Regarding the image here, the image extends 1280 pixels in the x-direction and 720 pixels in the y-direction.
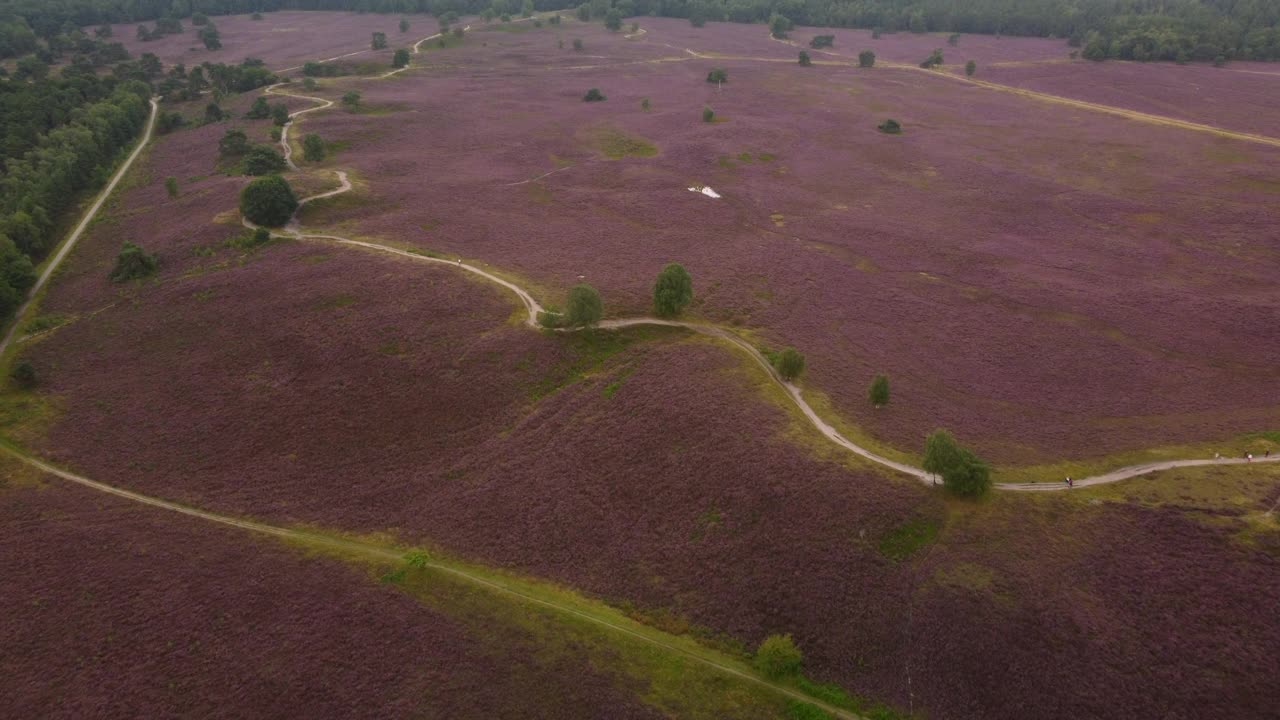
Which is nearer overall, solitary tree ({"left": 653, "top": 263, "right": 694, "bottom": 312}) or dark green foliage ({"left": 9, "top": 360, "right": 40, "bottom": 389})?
dark green foliage ({"left": 9, "top": 360, "right": 40, "bottom": 389})

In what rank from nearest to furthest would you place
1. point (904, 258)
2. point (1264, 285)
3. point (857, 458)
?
1. point (857, 458)
2. point (1264, 285)
3. point (904, 258)

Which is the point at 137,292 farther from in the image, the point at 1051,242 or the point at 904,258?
the point at 1051,242

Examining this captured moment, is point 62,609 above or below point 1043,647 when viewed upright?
below

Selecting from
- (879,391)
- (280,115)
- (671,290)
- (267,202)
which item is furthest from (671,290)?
(280,115)

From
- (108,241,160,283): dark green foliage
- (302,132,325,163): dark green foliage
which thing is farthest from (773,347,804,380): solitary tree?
(302,132,325,163): dark green foliage

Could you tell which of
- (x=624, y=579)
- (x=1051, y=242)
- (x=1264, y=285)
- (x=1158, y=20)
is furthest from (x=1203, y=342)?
(x=1158, y=20)

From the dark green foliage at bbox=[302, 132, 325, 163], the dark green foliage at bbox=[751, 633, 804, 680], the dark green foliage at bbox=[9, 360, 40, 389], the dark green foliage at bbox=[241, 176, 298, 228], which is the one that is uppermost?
the dark green foliage at bbox=[302, 132, 325, 163]

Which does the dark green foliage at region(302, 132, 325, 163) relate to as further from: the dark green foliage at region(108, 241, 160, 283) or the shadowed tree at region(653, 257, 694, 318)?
the shadowed tree at region(653, 257, 694, 318)

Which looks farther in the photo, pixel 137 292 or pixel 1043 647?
pixel 137 292
